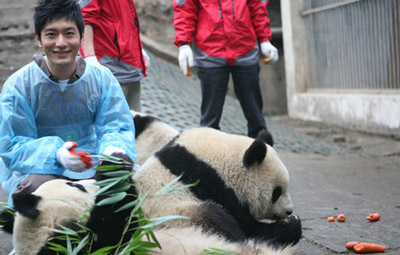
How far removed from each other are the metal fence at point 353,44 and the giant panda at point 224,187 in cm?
475

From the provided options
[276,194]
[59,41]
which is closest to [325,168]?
[276,194]

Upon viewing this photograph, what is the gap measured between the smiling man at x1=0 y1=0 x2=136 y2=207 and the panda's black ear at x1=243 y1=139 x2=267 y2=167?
1.88 ft

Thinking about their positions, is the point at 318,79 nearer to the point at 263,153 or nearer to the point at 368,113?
the point at 368,113

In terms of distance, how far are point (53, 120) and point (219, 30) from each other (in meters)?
2.17

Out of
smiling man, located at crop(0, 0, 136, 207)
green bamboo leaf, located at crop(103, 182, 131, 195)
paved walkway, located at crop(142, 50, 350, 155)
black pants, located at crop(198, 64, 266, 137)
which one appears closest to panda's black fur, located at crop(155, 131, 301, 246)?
smiling man, located at crop(0, 0, 136, 207)

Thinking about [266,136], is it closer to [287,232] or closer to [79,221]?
[287,232]

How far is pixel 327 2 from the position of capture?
331 inches

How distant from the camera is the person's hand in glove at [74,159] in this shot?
7.24 feet

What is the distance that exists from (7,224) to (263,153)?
1340 mm

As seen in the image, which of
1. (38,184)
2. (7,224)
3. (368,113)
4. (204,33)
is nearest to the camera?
(38,184)

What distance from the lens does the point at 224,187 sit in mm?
2582

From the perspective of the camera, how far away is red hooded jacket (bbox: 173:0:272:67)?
436cm

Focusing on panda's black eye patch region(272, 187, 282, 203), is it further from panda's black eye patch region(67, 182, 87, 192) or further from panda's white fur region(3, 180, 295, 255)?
panda's black eye patch region(67, 182, 87, 192)

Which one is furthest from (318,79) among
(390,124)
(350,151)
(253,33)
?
(253,33)
